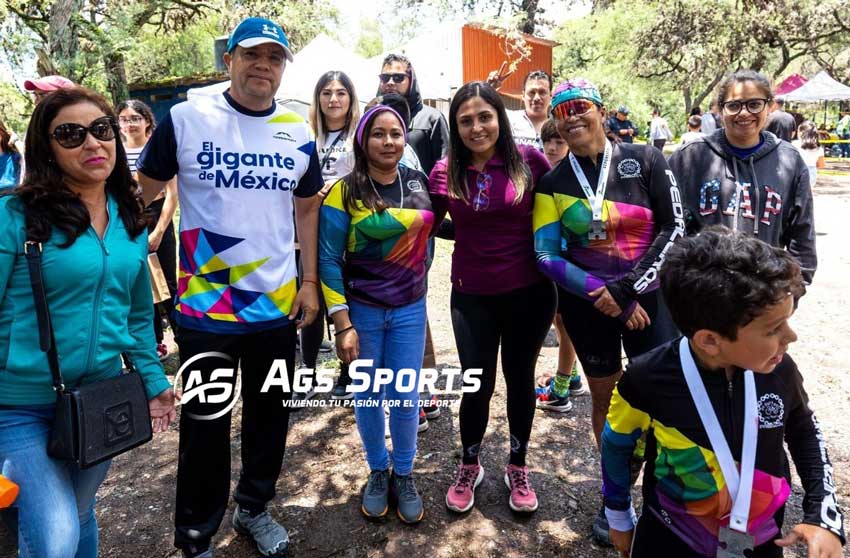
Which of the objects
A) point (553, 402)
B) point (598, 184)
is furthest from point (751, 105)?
point (553, 402)

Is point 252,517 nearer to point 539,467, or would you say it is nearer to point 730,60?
point 539,467

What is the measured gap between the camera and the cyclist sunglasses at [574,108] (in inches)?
108

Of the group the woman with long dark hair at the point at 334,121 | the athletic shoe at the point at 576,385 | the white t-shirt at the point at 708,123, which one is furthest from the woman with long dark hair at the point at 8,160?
the white t-shirt at the point at 708,123

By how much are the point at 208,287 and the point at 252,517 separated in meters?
1.23


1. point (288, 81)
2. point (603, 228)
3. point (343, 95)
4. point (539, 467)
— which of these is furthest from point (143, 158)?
point (288, 81)

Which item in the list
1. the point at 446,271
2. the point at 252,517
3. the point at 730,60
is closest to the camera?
the point at 252,517

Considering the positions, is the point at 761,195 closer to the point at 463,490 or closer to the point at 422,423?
the point at 463,490

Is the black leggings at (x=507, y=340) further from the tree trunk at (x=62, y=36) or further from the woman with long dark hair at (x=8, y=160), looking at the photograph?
the tree trunk at (x=62, y=36)

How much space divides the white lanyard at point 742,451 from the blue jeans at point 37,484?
2021mm

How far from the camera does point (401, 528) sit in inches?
122

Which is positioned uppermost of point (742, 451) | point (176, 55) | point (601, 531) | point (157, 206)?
point (176, 55)

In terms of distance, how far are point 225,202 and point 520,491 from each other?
212 centimetres

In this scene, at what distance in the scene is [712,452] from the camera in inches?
66.8

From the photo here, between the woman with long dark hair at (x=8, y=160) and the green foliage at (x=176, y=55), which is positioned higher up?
the green foliage at (x=176, y=55)
